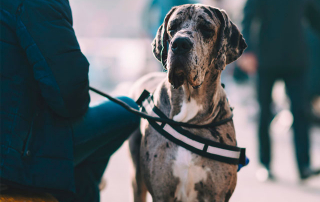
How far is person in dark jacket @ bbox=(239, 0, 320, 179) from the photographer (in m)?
4.04

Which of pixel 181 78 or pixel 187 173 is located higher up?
pixel 181 78

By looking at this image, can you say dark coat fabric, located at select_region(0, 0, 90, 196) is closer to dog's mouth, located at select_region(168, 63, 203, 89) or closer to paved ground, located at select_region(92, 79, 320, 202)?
dog's mouth, located at select_region(168, 63, 203, 89)

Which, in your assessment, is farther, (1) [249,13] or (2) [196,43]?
(1) [249,13]

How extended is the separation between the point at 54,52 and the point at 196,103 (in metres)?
0.84

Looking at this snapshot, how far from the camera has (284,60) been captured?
13.3 feet

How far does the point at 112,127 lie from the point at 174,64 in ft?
2.32

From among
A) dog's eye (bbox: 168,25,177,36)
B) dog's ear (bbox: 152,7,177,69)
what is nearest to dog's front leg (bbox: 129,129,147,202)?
dog's ear (bbox: 152,7,177,69)

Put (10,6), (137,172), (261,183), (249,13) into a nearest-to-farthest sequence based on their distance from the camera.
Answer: (10,6) < (137,172) < (261,183) < (249,13)

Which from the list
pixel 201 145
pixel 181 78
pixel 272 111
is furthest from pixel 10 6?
pixel 272 111

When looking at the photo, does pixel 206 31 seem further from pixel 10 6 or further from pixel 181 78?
pixel 10 6

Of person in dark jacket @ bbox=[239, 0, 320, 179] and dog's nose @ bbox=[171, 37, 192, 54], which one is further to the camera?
person in dark jacket @ bbox=[239, 0, 320, 179]

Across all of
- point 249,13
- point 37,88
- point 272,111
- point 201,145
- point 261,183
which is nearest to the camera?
point 37,88

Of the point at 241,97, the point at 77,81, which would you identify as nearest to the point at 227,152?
the point at 77,81

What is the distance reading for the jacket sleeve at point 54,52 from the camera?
5.96 ft
